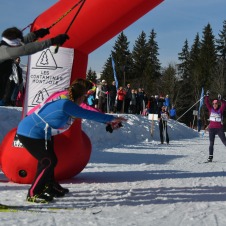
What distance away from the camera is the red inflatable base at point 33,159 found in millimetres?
6172

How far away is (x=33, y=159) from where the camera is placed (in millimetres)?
6137

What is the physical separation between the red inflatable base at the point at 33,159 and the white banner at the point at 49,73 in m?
0.63

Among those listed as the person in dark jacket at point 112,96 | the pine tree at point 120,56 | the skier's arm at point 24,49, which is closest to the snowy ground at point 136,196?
the skier's arm at point 24,49

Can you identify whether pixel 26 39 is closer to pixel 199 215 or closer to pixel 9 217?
pixel 9 217

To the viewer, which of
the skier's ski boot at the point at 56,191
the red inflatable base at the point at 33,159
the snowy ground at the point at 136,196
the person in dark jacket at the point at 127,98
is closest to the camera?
the snowy ground at the point at 136,196

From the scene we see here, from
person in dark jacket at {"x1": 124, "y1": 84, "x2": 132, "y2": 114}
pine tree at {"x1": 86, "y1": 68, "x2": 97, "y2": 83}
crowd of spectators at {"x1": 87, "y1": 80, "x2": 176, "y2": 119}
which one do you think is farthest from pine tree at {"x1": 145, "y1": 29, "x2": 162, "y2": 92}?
person in dark jacket at {"x1": 124, "y1": 84, "x2": 132, "y2": 114}

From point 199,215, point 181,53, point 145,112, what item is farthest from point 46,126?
point 181,53

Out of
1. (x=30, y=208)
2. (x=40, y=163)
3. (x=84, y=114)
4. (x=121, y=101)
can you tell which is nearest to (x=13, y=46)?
(x=84, y=114)

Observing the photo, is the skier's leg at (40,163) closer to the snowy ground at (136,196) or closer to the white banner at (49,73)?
the snowy ground at (136,196)

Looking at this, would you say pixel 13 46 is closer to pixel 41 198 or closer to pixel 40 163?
pixel 40 163

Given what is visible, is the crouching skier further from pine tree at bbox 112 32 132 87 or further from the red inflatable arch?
pine tree at bbox 112 32 132 87

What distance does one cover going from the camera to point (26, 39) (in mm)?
5121

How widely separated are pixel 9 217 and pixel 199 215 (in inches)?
78.1

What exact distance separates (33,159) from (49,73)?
4.46 feet
